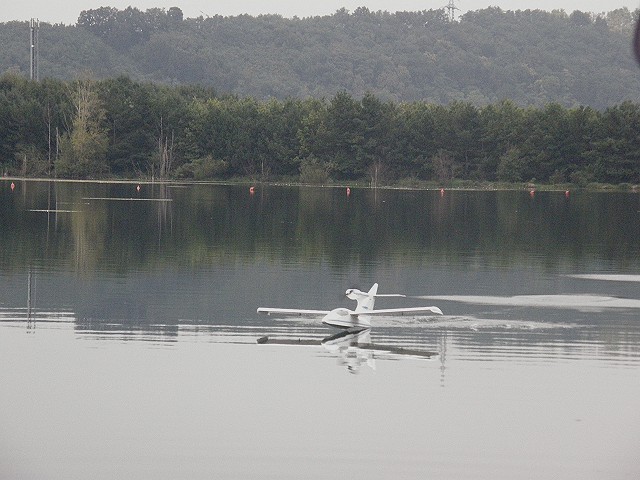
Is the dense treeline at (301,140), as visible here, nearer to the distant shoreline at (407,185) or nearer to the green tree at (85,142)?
the green tree at (85,142)

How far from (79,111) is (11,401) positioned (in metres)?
104

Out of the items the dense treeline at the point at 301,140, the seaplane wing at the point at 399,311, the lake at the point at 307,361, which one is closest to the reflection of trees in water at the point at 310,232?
the lake at the point at 307,361

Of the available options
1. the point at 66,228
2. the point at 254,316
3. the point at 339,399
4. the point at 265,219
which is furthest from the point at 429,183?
the point at 339,399

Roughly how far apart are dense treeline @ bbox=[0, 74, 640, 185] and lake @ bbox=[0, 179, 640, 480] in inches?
2754

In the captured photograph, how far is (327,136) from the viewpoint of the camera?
120m

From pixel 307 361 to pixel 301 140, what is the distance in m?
102

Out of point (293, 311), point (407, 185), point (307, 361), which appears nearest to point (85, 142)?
point (407, 185)

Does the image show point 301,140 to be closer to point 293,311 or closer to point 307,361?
point 293,311

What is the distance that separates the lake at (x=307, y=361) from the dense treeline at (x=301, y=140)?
229 feet

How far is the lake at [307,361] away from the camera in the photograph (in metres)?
15.4

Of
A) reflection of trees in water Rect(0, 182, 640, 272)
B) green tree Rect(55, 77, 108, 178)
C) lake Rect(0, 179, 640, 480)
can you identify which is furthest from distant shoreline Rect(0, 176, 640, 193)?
lake Rect(0, 179, 640, 480)

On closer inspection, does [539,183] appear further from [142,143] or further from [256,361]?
[256,361]

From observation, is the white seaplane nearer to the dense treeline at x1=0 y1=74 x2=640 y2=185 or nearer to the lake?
the lake

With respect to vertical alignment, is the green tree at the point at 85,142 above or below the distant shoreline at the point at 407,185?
above
